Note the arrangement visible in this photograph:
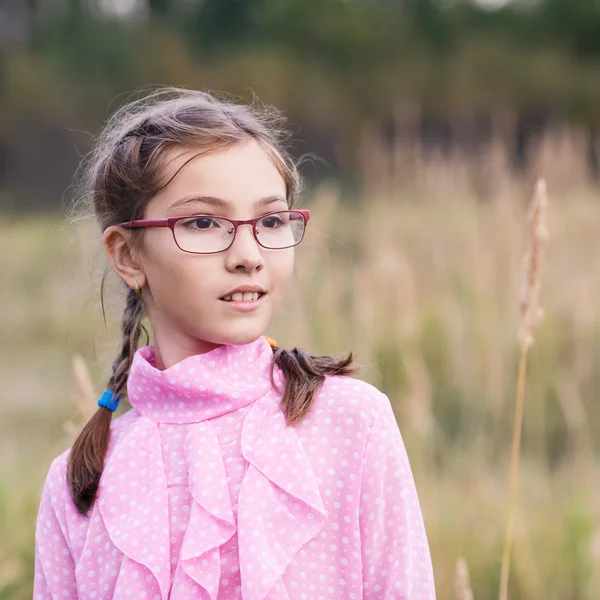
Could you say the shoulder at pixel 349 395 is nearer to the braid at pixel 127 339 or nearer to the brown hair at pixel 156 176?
the brown hair at pixel 156 176

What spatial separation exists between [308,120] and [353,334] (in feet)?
38.9

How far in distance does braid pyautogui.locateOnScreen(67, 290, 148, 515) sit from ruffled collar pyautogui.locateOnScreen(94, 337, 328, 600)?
22 millimetres

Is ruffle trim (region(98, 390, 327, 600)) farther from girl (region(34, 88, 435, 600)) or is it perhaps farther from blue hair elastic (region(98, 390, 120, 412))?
blue hair elastic (region(98, 390, 120, 412))

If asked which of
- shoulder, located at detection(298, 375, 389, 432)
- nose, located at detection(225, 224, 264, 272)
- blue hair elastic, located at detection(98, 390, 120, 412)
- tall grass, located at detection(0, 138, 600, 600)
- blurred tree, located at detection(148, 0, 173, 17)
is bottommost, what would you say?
tall grass, located at detection(0, 138, 600, 600)

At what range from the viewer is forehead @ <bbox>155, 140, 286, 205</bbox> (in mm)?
1370

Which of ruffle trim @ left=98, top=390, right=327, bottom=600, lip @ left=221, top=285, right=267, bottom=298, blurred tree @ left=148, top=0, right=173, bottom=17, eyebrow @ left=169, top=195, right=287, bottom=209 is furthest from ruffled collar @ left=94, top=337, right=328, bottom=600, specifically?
blurred tree @ left=148, top=0, right=173, bottom=17

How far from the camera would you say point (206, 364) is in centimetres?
141

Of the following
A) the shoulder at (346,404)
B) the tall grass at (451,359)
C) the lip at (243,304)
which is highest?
the lip at (243,304)

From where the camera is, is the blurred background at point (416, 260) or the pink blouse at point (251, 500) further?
the blurred background at point (416, 260)

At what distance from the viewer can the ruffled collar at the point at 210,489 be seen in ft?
4.27

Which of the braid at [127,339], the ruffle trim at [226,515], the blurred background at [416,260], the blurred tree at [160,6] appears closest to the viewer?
the ruffle trim at [226,515]

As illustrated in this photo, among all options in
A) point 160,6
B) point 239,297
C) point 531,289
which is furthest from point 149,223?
point 160,6

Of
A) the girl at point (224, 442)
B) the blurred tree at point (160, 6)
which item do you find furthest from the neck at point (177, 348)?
the blurred tree at point (160, 6)

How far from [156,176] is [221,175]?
0.36 ft
